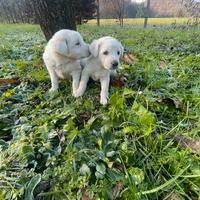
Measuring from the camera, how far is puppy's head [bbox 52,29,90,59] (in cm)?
263

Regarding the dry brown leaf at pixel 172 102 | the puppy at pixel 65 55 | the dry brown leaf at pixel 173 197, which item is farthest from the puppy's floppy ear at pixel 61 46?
the dry brown leaf at pixel 173 197

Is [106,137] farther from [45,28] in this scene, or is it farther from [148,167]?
[45,28]

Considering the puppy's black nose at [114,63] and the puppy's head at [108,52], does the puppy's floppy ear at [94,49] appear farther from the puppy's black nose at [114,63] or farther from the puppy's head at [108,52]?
the puppy's black nose at [114,63]

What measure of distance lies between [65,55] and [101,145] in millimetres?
1209

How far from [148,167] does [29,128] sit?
1070 mm

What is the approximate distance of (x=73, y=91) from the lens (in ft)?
9.43

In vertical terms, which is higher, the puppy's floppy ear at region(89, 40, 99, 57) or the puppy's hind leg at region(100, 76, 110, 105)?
the puppy's floppy ear at region(89, 40, 99, 57)

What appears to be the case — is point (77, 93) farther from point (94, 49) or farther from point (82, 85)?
point (94, 49)

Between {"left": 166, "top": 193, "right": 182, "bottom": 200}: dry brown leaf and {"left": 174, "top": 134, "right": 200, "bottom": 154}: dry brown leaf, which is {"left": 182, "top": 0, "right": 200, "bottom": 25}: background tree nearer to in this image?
{"left": 174, "top": 134, "right": 200, "bottom": 154}: dry brown leaf

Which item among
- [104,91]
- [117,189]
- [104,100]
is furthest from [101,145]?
[104,91]

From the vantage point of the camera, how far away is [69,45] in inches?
105

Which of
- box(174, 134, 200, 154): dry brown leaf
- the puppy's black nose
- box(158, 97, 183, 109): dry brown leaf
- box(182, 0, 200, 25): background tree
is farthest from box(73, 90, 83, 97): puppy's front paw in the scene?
box(182, 0, 200, 25): background tree

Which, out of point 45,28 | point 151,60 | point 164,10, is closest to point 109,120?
point 151,60

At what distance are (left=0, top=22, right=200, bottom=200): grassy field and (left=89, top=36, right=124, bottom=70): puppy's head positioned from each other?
31 centimetres
